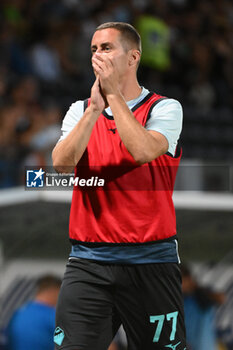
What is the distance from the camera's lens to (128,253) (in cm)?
159

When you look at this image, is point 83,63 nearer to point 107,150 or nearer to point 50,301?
point 50,301

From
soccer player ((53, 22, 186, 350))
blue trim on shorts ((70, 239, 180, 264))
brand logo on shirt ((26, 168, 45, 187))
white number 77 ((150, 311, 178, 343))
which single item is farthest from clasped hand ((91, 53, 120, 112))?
white number 77 ((150, 311, 178, 343))

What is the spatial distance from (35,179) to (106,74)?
0.36 metres

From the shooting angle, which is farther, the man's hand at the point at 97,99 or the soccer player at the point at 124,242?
the soccer player at the point at 124,242

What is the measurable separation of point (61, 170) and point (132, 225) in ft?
0.77

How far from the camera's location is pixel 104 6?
5.89 meters

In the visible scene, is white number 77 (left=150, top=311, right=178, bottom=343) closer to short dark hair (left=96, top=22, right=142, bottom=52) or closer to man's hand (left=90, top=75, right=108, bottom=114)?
man's hand (left=90, top=75, right=108, bottom=114)

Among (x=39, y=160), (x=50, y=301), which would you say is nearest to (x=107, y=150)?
(x=39, y=160)

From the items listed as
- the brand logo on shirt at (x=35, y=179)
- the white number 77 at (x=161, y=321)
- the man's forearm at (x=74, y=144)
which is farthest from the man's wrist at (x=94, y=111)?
the white number 77 at (x=161, y=321)

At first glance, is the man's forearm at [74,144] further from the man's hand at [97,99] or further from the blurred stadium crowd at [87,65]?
the blurred stadium crowd at [87,65]

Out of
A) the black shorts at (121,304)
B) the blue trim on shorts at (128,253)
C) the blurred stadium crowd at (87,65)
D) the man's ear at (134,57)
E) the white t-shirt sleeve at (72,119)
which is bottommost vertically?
the black shorts at (121,304)

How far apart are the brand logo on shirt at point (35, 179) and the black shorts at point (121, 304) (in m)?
0.23

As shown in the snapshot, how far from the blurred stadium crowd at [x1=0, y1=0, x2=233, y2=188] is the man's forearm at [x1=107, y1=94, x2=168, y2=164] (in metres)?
1.74

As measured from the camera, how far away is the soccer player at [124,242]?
1565 millimetres
